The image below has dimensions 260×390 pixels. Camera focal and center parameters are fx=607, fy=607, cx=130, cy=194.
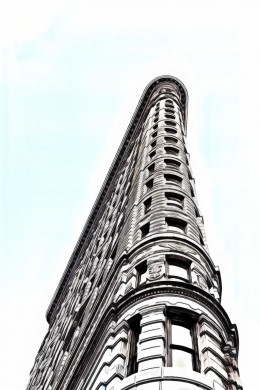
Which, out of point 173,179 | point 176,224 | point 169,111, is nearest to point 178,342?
point 176,224

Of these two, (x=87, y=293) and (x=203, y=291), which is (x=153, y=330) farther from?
(x=87, y=293)

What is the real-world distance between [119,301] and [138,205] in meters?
12.6

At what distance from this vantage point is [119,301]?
83.1 ft

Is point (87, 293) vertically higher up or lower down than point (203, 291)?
higher up

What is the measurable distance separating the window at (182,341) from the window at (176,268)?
3252mm

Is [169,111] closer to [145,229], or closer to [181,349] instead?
[145,229]

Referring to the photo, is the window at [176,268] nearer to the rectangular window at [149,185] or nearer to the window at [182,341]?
the window at [182,341]

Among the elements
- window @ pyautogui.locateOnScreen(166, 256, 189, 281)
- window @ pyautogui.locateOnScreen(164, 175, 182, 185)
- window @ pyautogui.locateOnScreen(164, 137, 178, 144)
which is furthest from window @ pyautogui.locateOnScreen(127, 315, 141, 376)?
window @ pyautogui.locateOnScreen(164, 137, 178, 144)

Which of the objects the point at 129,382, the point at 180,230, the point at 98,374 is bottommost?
the point at 129,382

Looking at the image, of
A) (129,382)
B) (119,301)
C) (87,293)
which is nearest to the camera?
(129,382)

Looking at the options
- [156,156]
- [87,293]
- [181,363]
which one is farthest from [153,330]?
[156,156]

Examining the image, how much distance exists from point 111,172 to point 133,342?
174 feet

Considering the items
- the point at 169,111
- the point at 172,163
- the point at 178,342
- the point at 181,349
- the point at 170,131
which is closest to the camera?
the point at 181,349

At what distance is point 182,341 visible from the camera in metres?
22.2
